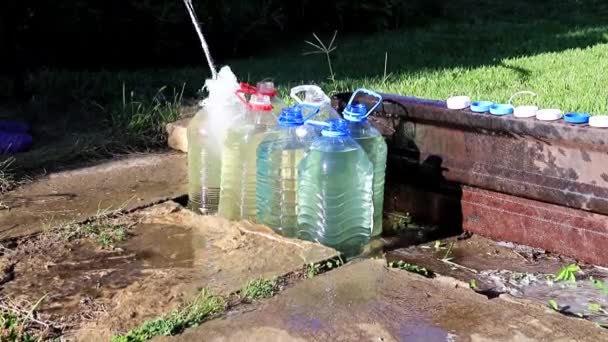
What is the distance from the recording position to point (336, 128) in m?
3.43

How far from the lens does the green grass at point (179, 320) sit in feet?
8.68

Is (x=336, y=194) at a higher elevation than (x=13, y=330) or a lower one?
higher

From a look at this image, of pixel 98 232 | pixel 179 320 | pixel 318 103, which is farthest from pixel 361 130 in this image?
pixel 179 320

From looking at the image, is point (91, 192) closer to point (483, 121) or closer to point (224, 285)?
point (224, 285)

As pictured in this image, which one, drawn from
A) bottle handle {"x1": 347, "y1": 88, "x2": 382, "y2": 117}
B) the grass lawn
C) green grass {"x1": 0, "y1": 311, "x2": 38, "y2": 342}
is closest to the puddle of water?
green grass {"x1": 0, "y1": 311, "x2": 38, "y2": 342}

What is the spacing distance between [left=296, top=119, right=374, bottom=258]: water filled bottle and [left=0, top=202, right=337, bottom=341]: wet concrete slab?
0.66ft

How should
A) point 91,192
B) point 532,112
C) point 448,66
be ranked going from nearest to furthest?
1. point 532,112
2. point 91,192
3. point 448,66

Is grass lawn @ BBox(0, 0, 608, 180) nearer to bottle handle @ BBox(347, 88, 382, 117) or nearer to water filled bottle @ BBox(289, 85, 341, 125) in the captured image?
bottle handle @ BBox(347, 88, 382, 117)

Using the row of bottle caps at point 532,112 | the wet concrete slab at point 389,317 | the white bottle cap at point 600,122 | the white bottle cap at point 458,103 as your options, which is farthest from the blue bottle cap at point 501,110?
the wet concrete slab at point 389,317

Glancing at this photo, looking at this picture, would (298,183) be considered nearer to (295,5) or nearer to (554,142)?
(554,142)

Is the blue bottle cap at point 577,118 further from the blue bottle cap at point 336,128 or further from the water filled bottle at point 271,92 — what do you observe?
the water filled bottle at point 271,92

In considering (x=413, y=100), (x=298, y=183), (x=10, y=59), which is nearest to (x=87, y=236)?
(x=298, y=183)

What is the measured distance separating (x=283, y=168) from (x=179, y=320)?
3.53 feet

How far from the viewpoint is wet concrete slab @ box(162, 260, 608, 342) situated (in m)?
2.62
